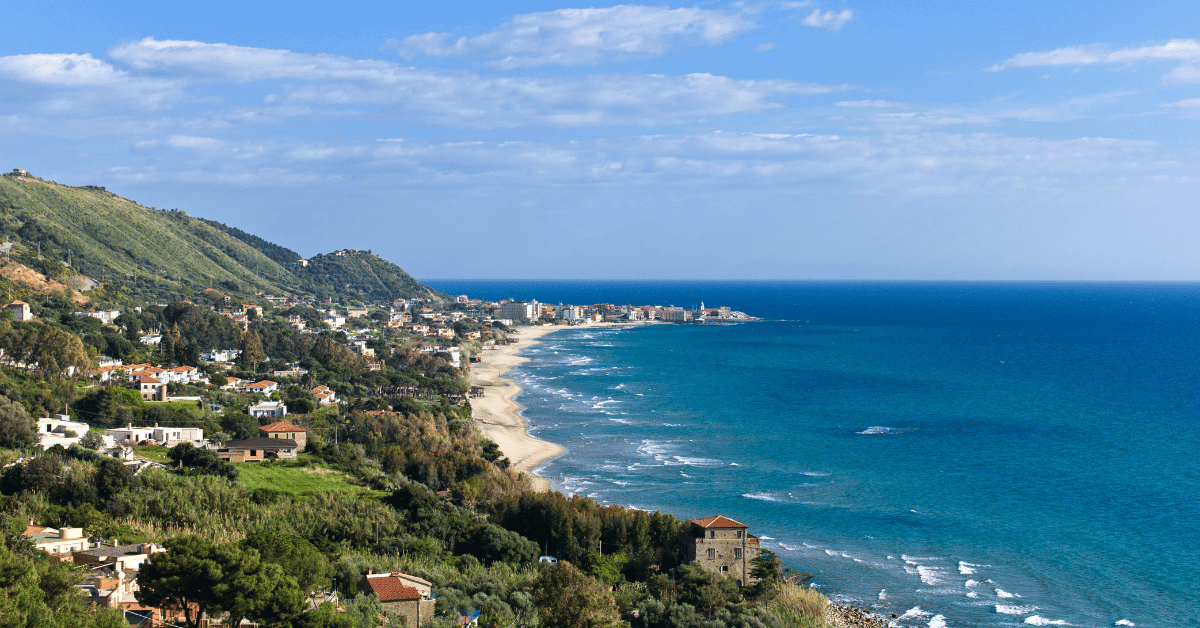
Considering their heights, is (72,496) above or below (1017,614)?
above

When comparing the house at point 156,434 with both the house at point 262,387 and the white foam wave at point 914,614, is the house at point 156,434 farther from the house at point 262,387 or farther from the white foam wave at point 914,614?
the white foam wave at point 914,614

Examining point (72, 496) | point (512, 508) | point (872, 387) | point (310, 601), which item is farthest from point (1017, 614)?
point (872, 387)

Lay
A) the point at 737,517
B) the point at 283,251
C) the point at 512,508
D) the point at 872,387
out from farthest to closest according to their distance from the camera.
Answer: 1. the point at 283,251
2. the point at 872,387
3. the point at 737,517
4. the point at 512,508

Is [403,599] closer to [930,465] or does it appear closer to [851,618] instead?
[851,618]

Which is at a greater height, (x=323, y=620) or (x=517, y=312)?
(x=517, y=312)

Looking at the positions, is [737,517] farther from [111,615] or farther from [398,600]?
[111,615]

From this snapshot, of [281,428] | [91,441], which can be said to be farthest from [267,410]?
[91,441]
